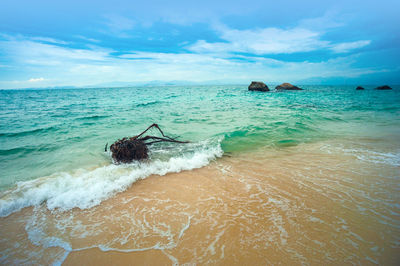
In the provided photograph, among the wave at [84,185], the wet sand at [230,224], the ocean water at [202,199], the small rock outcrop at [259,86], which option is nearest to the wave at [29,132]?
the ocean water at [202,199]

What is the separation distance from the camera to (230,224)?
286 cm

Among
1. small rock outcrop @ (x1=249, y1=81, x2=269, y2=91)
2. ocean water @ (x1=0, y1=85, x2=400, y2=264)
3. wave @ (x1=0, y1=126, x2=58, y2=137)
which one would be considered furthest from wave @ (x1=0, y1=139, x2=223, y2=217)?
small rock outcrop @ (x1=249, y1=81, x2=269, y2=91)

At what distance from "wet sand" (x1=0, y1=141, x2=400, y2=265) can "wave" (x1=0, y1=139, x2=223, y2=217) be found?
0.74ft

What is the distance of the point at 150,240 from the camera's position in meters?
2.59

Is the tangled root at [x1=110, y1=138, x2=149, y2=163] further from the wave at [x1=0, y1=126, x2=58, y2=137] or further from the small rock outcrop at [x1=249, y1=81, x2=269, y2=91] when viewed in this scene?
the small rock outcrop at [x1=249, y1=81, x2=269, y2=91]

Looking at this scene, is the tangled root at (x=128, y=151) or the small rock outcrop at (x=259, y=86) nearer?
the tangled root at (x=128, y=151)

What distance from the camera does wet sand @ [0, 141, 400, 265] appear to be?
2303 mm

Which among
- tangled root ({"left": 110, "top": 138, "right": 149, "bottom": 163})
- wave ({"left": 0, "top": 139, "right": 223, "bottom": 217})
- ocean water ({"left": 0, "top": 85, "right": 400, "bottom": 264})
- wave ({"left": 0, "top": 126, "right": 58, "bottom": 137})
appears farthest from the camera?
wave ({"left": 0, "top": 126, "right": 58, "bottom": 137})

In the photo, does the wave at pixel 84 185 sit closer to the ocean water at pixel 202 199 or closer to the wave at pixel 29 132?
the ocean water at pixel 202 199

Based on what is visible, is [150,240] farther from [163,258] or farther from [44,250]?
[44,250]

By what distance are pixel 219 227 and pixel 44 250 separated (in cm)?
245

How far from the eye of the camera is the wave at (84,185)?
3.50 metres

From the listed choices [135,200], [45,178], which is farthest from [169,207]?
[45,178]

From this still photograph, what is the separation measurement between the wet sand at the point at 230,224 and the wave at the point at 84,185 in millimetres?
226
